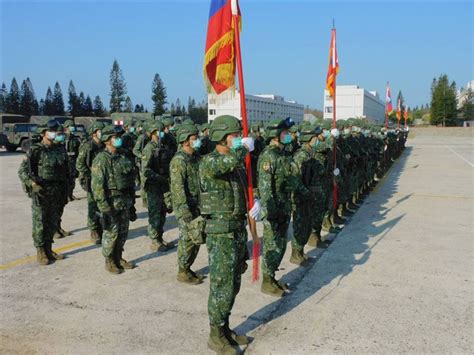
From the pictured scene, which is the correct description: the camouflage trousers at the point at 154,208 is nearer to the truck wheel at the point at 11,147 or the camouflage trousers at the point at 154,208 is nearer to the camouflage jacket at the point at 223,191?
the camouflage jacket at the point at 223,191

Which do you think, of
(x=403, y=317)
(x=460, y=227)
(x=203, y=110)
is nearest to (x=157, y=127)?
(x=403, y=317)

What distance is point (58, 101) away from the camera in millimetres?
71062

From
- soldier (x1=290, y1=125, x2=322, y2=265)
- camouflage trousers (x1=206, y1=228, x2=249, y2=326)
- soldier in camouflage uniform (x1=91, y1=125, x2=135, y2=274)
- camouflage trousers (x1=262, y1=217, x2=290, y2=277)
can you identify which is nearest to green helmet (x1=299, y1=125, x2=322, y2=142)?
soldier (x1=290, y1=125, x2=322, y2=265)

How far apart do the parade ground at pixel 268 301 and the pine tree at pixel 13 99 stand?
69085mm

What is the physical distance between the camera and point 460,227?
757 cm


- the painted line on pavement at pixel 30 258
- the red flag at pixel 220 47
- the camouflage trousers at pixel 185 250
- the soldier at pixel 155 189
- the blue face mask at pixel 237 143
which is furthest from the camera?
the soldier at pixel 155 189

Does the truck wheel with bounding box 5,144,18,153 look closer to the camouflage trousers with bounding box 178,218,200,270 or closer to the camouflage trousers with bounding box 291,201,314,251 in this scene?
the camouflage trousers with bounding box 178,218,200,270

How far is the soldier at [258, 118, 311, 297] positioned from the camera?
4348 mm

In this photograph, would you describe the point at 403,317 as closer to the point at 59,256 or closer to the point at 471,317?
the point at 471,317

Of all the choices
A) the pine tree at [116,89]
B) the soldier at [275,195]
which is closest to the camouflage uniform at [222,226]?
the soldier at [275,195]

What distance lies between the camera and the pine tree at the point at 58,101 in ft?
232

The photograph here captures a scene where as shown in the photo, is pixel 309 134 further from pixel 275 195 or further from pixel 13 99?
pixel 13 99

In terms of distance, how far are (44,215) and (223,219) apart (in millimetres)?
3366

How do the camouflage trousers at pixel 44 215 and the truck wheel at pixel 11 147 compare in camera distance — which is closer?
the camouflage trousers at pixel 44 215
